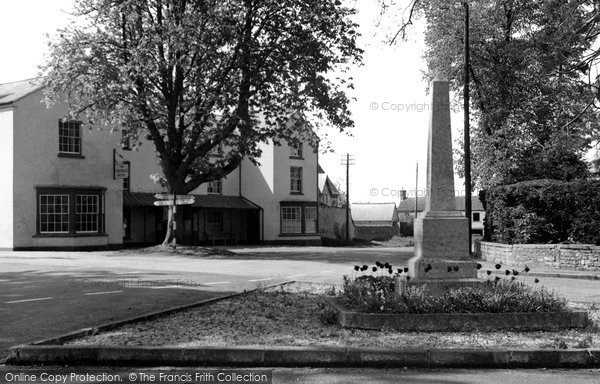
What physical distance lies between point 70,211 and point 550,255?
24515 millimetres

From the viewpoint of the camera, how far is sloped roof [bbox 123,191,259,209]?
38.7 m

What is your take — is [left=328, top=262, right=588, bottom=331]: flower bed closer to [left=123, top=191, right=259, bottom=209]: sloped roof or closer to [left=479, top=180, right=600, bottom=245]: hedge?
[left=479, top=180, right=600, bottom=245]: hedge

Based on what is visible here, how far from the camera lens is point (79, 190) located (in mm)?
34156

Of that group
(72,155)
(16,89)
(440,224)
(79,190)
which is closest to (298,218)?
(79,190)

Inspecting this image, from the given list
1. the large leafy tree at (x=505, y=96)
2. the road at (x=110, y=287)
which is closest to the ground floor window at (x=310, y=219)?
the large leafy tree at (x=505, y=96)

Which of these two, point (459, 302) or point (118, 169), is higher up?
point (118, 169)

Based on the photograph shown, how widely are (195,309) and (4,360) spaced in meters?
3.63

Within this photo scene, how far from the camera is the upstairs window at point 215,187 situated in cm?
4650

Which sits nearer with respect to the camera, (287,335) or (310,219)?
(287,335)

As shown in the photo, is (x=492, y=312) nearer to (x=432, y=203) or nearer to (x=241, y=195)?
(x=432, y=203)

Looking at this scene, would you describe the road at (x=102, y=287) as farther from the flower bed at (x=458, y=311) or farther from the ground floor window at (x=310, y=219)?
the ground floor window at (x=310, y=219)

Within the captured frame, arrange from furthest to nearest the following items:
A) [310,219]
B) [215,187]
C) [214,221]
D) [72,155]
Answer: [310,219] → [215,187] → [214,221] → [72,155]

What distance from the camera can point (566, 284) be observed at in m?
17.2

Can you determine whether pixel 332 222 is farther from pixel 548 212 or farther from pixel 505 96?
pixel 548 212
